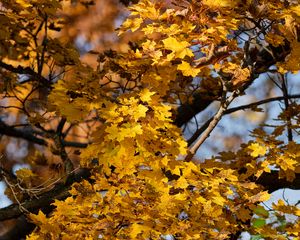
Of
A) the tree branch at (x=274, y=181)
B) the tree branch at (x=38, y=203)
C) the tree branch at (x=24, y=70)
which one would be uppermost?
the tree branch at (x=24, y=70)

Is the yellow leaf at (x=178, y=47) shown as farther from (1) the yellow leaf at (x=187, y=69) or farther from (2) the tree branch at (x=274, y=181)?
(2) the tree branch at (x=274, y=181)

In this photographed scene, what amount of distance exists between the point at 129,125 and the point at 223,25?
717 mm

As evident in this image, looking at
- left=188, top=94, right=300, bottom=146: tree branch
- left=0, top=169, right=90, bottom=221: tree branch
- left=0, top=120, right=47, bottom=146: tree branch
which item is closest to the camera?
left=0, top=169, right=90, bottom=221: tree branch

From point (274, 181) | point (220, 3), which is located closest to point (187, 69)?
point (220, 3)

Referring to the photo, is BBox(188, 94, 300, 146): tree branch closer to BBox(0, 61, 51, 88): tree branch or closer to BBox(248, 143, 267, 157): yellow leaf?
BBox(248, 143, 267, 157): yellow leaf

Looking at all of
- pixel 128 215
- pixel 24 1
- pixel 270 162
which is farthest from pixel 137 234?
pixel 24 1

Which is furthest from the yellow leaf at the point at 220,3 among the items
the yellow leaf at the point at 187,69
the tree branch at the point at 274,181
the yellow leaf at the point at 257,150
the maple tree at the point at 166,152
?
the tree branch at the point at 274,181

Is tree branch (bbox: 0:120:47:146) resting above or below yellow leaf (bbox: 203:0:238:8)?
above

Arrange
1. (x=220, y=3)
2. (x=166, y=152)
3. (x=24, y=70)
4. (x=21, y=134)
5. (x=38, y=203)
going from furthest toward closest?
1. (x=21, y=134)
2. (x=24, y=70)
3. (x=38, y=203)
4. (x=166, y=152)
5. (x=220, y=3)

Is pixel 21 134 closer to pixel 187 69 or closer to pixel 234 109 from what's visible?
pixel 234 109

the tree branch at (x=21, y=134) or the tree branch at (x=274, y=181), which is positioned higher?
the tree branch at (x=21, y=134)

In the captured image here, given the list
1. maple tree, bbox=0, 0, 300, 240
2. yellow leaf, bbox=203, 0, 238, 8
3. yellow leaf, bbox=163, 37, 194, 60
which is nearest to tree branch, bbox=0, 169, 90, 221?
maple tree, bbox=0, 0, 300, 240

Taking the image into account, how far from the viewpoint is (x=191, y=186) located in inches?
106

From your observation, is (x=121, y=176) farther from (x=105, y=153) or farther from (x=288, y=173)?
(x=288, y=173)
